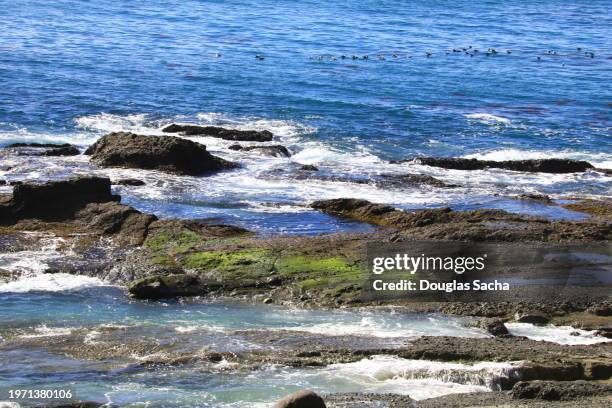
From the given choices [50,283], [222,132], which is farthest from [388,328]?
[222,132]

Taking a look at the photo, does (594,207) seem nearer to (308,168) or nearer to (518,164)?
(518,164)

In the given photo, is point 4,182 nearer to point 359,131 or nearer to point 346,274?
point 346,274

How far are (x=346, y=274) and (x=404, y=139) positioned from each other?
65.1 ft

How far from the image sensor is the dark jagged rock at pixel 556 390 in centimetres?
1669

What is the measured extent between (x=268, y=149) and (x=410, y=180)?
6.35 m

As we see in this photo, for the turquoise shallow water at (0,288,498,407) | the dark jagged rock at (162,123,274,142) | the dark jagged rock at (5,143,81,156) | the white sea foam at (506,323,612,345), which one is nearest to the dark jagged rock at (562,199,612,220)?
the white sea foam at (506,323,612,345)

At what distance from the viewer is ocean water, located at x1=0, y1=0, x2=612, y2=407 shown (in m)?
18.2

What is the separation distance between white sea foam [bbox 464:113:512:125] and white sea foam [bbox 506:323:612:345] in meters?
26.4

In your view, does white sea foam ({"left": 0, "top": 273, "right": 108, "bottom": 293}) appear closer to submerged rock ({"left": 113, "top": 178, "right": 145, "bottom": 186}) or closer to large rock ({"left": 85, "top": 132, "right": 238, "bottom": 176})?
submerged rock ({"left": 113, "top": 178, "right": 145, "bottom": 186})

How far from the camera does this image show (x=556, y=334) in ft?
66.2

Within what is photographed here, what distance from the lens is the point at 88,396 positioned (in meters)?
16.7

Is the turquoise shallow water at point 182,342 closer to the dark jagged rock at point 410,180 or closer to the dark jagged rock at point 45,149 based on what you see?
the dark jagged rock at point 410,180

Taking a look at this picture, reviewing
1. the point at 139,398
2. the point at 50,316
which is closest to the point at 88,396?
the point at 139,398

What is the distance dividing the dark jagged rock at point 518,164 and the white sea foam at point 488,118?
8535 mm
